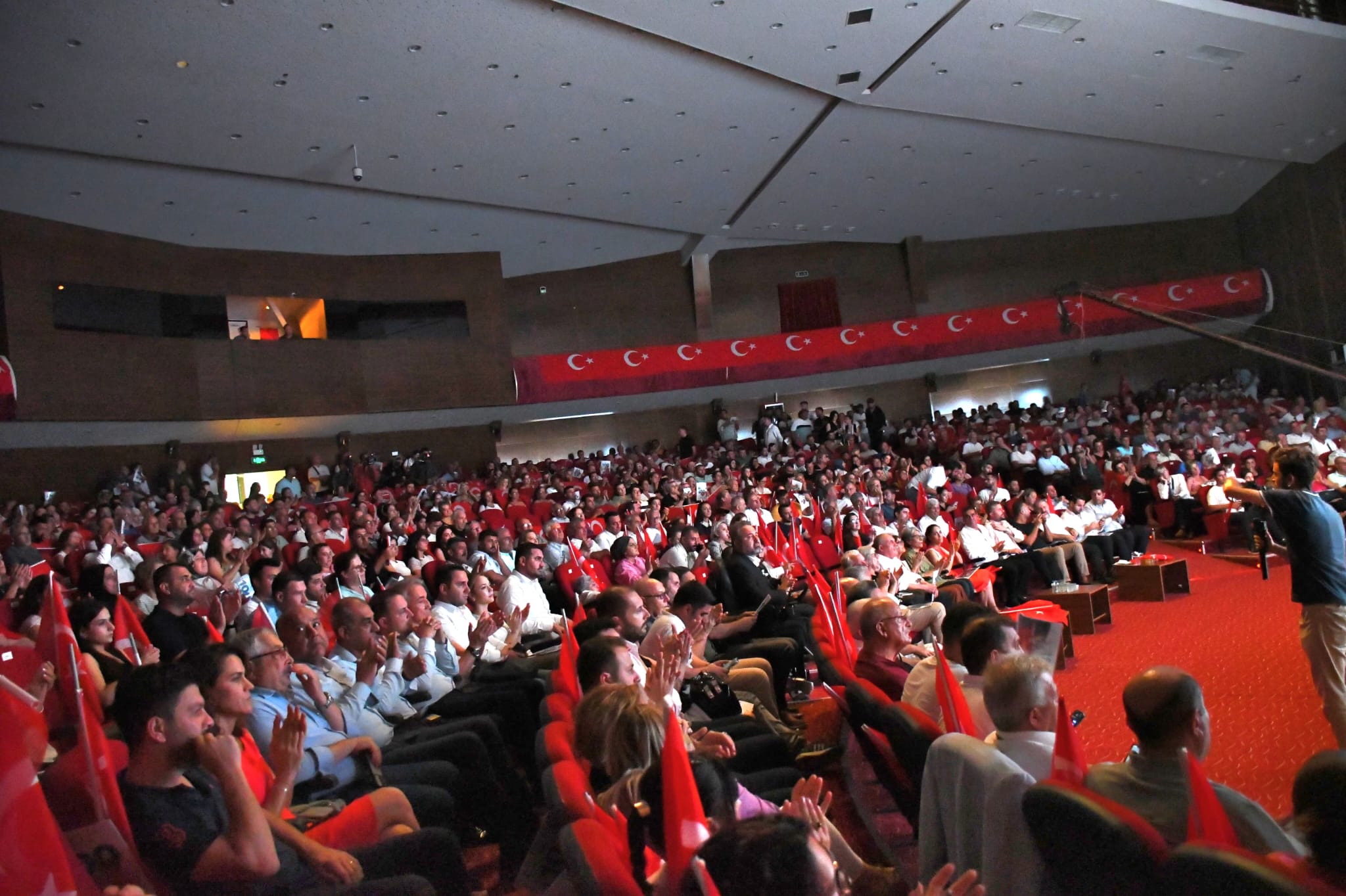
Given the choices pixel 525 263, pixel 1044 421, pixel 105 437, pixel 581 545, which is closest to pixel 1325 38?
pixel 1044 421

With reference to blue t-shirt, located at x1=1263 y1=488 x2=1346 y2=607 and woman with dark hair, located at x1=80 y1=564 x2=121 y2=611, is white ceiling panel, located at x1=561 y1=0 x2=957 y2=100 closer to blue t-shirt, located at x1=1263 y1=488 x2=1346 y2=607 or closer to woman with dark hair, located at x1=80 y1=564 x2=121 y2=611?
woman with dark hair, located at x1=80 y1=564 x2=121 y2=611

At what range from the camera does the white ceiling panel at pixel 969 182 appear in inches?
506

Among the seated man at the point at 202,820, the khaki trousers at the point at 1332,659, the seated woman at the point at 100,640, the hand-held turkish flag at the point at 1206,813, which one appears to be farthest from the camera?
the seated woman at the point at 100,640

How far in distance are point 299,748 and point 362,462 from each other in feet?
44.0

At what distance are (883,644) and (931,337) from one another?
45.5ft

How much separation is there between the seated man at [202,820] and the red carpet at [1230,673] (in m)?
2.31

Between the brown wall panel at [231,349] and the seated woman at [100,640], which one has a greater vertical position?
the brown wall panel at [231,349]

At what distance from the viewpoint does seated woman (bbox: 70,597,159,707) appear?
3.67 metres

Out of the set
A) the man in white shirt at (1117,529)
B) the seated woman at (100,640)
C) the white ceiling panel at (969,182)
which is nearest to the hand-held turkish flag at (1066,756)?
the seated woman at (100,640)

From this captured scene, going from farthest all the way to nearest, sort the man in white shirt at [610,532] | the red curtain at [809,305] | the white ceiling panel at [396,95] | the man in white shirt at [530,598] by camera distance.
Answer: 1. the red curtain at [809,305]
2. the man in white shirt at [610,532]
3. the white ceiling panel at [396,95]
4. the man in white shirt at [530,598]

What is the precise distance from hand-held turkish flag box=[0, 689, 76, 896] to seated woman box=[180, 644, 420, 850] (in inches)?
20.4

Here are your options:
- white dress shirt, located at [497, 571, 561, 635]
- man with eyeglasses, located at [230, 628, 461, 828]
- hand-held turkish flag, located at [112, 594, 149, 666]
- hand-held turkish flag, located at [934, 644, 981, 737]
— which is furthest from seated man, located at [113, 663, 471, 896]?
white dress shirt, located at [497, 571, 561, 635]

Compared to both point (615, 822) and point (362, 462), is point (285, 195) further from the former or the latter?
point (615, 822)

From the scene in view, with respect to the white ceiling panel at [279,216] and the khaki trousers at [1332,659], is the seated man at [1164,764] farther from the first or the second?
the white ceiling panel at [279,216]
